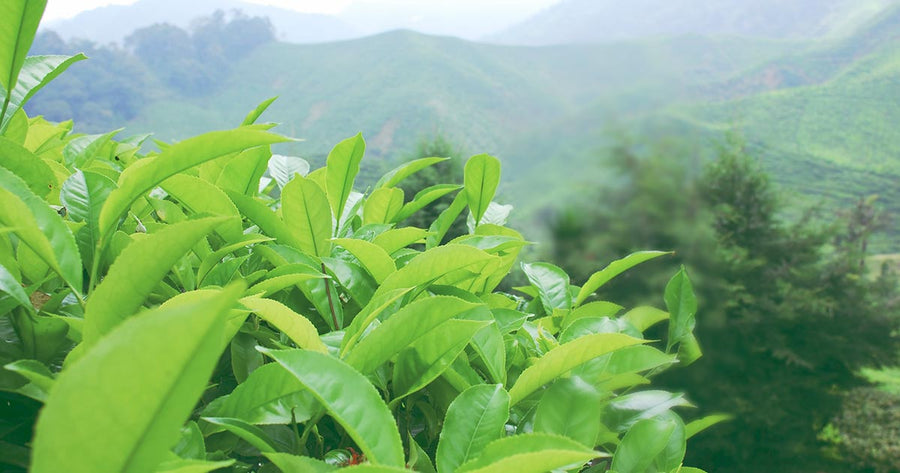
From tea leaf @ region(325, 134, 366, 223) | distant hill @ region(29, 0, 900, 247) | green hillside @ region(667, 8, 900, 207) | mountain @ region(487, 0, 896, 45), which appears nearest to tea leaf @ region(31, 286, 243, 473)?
tea leaf @ region(325, 134, 366, 223)

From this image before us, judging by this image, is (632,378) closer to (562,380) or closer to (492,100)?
(562,380)

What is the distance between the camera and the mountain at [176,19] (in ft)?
112

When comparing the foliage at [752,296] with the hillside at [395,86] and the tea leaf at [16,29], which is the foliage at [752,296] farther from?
the hillside at [395,86]

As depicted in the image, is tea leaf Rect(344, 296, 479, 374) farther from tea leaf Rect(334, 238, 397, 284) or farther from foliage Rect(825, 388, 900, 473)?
foliage Rect(825, 388, 900, 473)

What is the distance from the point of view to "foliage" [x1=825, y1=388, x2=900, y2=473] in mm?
4812

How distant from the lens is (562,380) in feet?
1.10

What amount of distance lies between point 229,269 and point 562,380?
245mm

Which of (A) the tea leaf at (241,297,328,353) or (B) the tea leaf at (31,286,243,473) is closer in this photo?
(B) the tea leaf at (31,286,243,473)

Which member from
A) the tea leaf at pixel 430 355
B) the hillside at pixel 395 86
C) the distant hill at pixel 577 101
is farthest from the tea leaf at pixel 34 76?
the hillside at pixel 395 86

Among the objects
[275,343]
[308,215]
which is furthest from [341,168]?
[275,343]

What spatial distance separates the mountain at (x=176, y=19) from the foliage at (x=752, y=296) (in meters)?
29.8

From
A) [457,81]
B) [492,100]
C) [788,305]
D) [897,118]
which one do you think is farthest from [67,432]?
[457,81]

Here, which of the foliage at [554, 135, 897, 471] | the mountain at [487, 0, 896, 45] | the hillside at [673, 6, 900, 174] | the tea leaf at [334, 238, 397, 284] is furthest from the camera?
the mountain at [487, 0, 896, 45]

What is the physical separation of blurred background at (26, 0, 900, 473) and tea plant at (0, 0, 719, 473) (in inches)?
15.5
